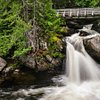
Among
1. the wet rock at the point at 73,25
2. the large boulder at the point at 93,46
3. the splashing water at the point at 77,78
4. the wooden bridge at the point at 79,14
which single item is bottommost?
the splashing water at the point at 77,78

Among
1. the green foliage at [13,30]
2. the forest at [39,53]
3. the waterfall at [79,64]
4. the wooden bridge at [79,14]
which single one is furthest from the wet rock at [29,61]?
the wooden bridge at [79,14]

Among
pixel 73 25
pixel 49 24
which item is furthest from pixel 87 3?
pixel 49 24

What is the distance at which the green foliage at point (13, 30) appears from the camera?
16.1 metres

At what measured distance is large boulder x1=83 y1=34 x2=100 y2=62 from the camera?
16.8 meters

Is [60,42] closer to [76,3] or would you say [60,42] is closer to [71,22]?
[71,22]

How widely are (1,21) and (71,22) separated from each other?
23.6 ft

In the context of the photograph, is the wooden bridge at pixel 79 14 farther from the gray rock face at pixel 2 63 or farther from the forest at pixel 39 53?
the gray rock face at pixel 2 63

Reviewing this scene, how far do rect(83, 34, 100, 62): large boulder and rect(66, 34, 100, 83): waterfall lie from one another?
1.13 feet

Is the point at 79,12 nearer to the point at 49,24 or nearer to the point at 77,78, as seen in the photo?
the point at 49,24

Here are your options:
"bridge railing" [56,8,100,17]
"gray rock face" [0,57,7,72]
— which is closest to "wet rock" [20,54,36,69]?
"gray rock face" [0,57,7,72]

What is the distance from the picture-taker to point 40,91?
47.2 feet

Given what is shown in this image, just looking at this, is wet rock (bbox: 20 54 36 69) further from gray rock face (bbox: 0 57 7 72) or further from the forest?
gray rock face (bbox: 0 57 7 72)

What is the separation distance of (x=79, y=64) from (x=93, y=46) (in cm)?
157

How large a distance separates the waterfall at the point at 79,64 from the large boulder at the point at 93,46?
344 millimetres
